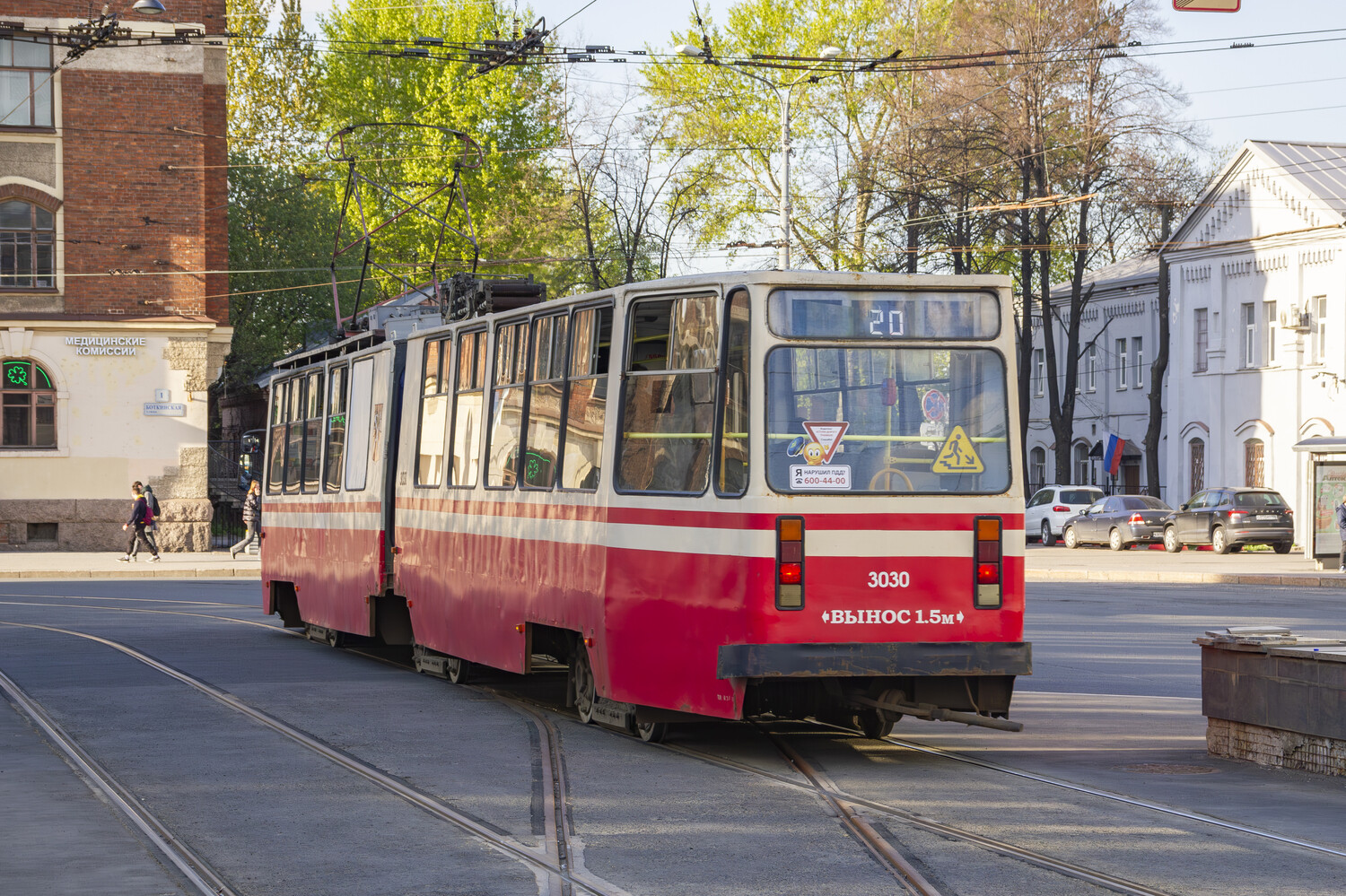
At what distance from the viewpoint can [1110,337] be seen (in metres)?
60.9

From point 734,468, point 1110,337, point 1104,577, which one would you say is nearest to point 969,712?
point 734,468

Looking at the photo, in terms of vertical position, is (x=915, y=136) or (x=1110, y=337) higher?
(x=915, y=136)

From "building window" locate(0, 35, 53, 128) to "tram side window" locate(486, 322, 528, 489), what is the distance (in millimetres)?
27363

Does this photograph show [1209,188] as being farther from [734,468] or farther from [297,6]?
[734,468]

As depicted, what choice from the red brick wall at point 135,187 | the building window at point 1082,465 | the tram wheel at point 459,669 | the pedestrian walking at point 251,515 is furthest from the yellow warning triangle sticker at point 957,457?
the building window at point 1082,465

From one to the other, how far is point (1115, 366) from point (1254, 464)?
11.7 meters

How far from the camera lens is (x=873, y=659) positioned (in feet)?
32.2

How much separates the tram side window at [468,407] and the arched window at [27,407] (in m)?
25.6

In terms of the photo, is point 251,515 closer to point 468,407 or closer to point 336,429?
point 336,429

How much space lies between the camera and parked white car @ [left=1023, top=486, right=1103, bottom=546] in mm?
49841

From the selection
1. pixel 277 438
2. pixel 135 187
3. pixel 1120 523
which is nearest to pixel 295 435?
pixel 277 438

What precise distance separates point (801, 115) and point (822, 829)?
4642cm

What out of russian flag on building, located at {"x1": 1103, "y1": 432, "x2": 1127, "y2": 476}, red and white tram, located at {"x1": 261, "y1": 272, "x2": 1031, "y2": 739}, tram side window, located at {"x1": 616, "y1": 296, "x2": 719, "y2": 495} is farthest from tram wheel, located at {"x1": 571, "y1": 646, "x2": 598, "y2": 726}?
russian flag on building, located at {"x1": 1103, "y1": 432, "x2": 1127, "y2": 476}

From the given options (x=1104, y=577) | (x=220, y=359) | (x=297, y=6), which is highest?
(x=297, y=6)
